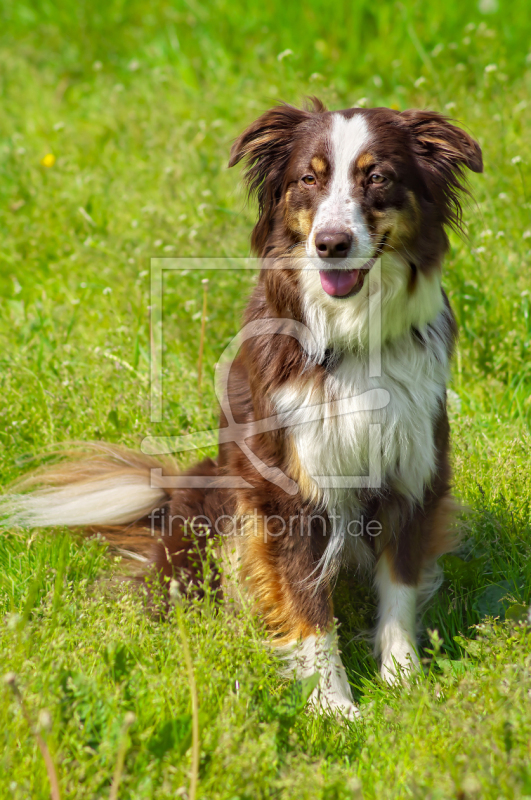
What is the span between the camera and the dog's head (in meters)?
2.37

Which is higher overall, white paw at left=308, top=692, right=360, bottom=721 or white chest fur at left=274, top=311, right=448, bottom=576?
white chest fur at left=274, top=311, right=448, bottom=576

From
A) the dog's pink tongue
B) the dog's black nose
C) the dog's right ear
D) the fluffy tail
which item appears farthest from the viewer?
the fluffy tail

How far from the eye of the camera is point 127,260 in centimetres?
430

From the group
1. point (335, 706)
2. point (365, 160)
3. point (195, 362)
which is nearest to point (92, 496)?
point (195, 362)

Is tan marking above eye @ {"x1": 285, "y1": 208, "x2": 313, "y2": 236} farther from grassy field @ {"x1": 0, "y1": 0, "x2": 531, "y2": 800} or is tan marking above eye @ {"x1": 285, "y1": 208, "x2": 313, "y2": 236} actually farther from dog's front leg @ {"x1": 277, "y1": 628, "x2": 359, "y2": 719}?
dog's front leg @ {"x1": 277, "y1": 628, "x2": 359, "y2": 719}

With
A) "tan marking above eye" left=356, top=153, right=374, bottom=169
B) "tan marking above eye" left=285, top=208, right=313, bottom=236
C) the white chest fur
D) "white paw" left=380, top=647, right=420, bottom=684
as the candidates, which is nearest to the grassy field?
"white paw" left=380, top=647, right=420, bottom=684

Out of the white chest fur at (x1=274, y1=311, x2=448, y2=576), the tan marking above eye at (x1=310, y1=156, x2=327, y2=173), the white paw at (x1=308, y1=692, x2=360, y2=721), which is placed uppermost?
the tan marking above eye at (x1=310, y1=156, x2=327, y2=173)

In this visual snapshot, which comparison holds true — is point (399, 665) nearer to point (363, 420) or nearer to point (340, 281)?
point (363, 420)

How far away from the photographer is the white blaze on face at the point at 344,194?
7.62 feet

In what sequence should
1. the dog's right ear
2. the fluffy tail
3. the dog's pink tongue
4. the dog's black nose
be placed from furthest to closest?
the fluffy tail, the dog's right ear, the dog's pink tongue, the dog's black nose

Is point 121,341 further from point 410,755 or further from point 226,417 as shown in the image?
point 410,755

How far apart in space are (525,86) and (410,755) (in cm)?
471

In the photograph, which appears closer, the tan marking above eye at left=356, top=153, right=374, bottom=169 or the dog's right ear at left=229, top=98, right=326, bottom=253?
the tan marking above eye at left=356, top=153, right=374, bottom=169

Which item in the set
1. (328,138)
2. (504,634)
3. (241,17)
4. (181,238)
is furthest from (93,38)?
(504,634)
